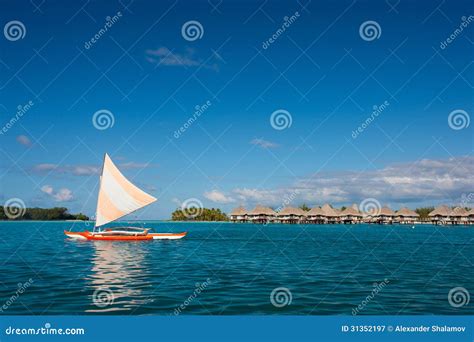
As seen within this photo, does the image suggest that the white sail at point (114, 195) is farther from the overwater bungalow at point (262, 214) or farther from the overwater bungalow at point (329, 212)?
the overwater bungalow at point (329, 212)

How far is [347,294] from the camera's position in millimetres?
22500

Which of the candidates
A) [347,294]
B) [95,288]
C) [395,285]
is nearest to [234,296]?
[347,294]

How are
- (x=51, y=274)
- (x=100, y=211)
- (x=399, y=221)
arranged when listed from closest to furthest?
(x=51, y=274) → (x=100, y=211) → (x=399, y=221)

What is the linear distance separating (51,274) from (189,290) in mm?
11563

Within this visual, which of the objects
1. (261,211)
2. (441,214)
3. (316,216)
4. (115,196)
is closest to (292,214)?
(316,216)

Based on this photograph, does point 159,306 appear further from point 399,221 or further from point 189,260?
point 399,221

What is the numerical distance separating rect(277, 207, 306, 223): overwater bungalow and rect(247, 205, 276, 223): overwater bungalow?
409cm

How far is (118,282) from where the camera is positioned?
2603 cm

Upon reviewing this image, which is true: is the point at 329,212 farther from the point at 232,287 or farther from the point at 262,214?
the point at 232,287
